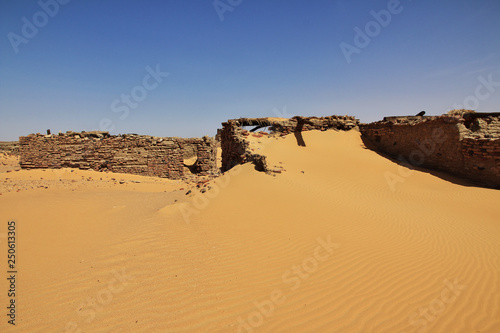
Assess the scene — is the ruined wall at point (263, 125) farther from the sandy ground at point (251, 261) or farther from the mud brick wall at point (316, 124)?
the sandy ground at point (251, 261)

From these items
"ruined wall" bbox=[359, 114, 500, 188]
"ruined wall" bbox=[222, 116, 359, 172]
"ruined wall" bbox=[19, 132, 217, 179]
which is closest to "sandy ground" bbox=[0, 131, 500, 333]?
"ruined wall" bbox=[359, 114, 500, 188]

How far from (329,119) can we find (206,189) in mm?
9947

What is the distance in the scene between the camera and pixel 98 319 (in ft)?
8.37

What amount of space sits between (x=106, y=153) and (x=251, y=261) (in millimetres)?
13239

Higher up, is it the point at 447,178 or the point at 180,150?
the point at 180,150

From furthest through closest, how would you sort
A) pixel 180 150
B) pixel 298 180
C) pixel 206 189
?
pixel 180 150 → pixel 298 180 → pixel 206 189

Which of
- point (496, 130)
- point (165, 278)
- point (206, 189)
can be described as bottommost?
point (165, 278)

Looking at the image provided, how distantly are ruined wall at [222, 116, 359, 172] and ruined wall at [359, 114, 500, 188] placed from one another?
2.20m

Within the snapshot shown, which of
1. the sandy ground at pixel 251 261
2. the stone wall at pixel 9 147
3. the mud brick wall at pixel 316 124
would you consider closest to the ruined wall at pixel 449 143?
the mud brick wall at pixel 316 124

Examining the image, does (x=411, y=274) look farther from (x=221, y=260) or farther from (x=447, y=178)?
(x=447, y=178)

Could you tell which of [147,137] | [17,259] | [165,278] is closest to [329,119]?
[147,137]

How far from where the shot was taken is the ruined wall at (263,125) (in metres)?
11.5

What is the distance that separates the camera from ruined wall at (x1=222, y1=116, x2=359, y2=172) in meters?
11.5

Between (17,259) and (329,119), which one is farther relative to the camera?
(329,119)
